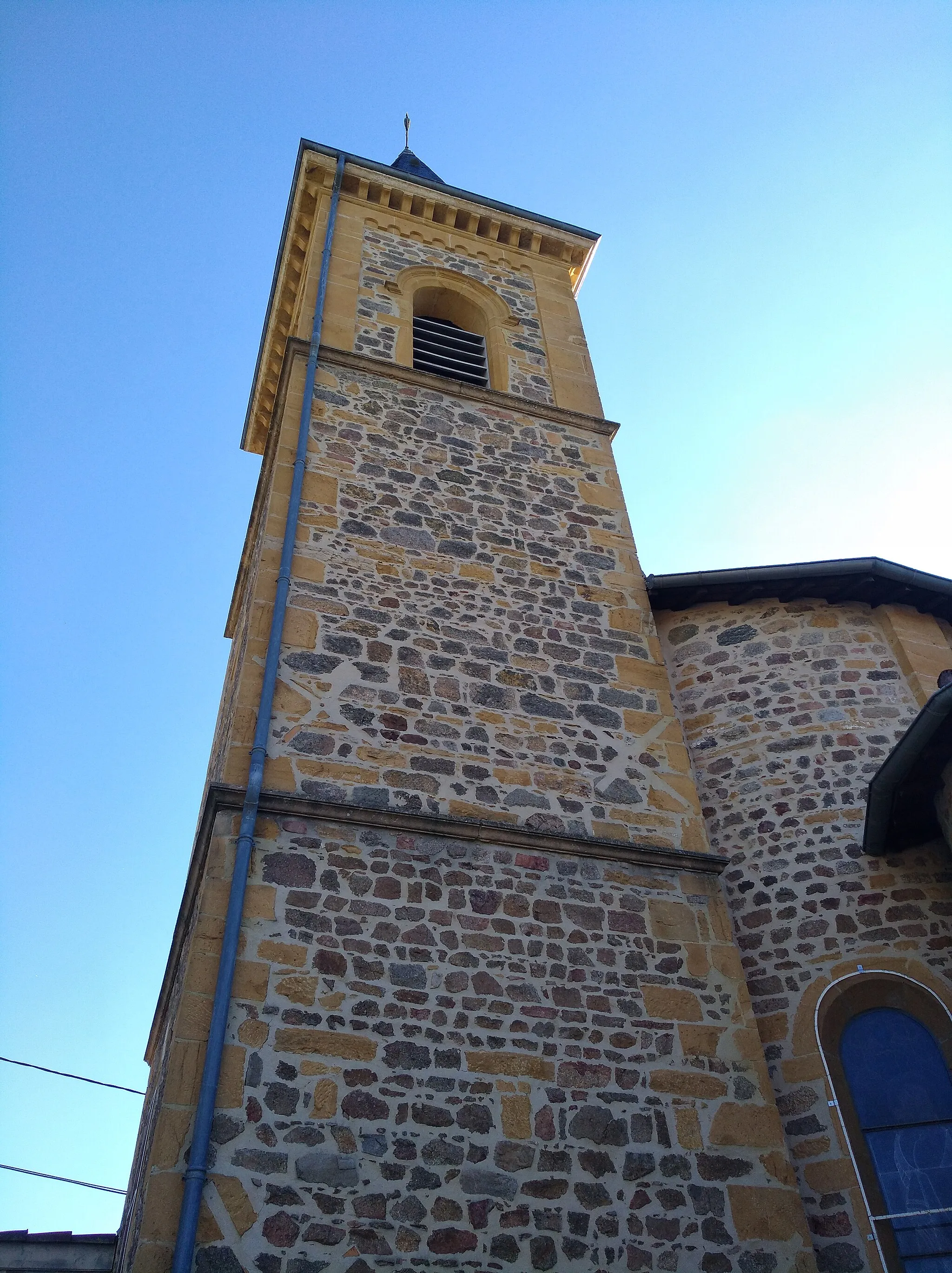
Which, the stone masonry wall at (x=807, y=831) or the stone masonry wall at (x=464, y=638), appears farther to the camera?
the stone masonry wall at (x=464, y=638)

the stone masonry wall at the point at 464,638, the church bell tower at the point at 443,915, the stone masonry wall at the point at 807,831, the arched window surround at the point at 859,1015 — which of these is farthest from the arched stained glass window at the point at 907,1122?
the stone masonry wall at the point at 464,638

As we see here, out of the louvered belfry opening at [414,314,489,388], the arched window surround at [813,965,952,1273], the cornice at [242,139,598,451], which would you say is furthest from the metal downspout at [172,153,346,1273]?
the cornice at [242,139,598,451]

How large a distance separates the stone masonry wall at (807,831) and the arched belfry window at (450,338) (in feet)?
11.7

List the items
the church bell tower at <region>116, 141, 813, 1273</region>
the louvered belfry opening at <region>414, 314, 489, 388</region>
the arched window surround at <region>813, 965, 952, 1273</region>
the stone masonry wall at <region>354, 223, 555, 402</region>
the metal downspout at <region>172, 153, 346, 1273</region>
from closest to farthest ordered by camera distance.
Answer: the metal downspout at <region>172, 153, 346, 1273</region>, the church bell tower at <region>116, 141, 813, 1273</region>, the arched window surround at <region>813, 965, 952, 1273</region>, the stone masonry wall at <region>354, 223, 555, 402</region>, the louvered belfry opening at <region>414, 314, 489, 388</region>

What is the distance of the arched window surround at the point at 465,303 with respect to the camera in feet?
34.7

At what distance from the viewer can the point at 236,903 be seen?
527 centimetres

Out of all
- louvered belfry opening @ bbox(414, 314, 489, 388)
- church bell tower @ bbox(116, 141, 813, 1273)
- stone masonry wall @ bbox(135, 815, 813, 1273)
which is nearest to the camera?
stone masonry wall @ bbox(135, 815, 813, 1273)

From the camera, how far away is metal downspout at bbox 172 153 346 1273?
4.33 meters

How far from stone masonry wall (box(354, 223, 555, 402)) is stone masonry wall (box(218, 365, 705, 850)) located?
1.00 m

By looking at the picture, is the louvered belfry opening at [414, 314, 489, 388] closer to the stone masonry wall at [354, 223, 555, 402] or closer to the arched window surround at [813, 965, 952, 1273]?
the stone masonry wall at [354, 223, 555, 402]

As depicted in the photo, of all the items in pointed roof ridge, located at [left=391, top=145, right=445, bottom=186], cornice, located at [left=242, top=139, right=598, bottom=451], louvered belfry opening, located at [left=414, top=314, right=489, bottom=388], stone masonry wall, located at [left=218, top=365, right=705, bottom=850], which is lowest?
stone masonry wall, located at [left=218, top=365, right=705, bottom=850]

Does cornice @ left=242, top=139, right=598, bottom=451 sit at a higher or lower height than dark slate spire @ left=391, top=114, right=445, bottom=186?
lower

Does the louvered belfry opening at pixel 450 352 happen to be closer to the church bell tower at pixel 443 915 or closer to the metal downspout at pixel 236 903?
the church bell tower at pixel 443 915

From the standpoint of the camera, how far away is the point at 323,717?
6.34m
